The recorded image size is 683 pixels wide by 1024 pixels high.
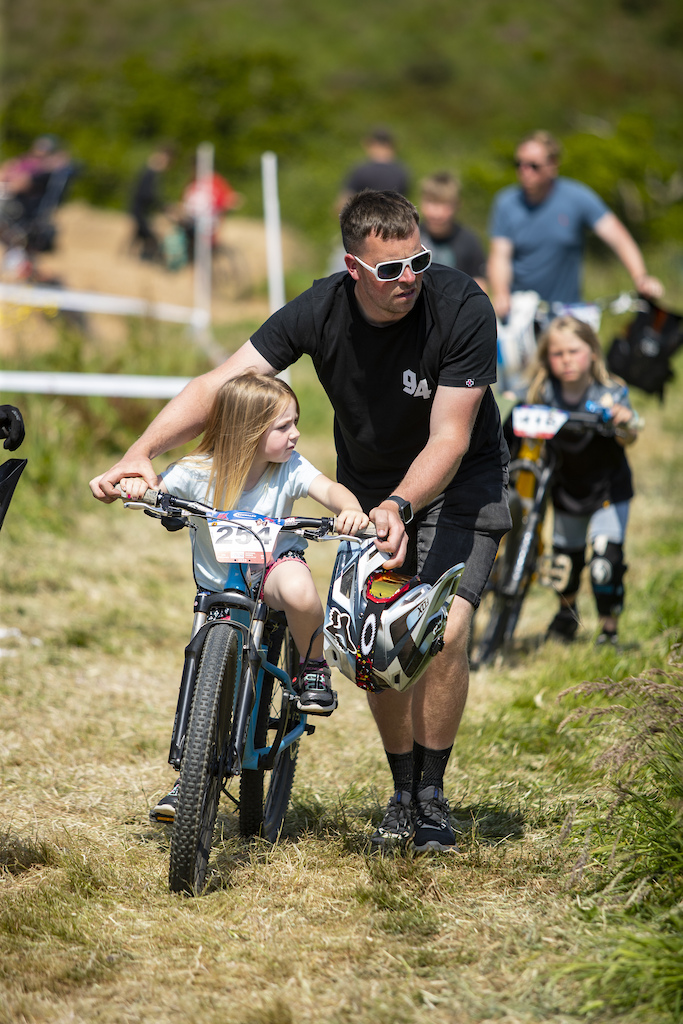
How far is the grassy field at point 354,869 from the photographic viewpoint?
2.70 metres

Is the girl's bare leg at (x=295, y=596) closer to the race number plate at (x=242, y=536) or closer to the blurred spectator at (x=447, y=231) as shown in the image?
the race number plate at (x=242, y=536)

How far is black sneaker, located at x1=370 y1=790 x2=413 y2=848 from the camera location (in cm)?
348

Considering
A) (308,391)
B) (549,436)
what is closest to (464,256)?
(549,436)

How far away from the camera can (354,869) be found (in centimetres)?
343

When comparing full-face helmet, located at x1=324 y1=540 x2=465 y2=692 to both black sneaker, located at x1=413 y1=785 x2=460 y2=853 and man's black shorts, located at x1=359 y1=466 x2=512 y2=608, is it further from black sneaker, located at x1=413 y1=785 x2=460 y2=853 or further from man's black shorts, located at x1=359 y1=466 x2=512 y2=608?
black sneaker, located at x1=413 y1=785 x2=460 y2=853

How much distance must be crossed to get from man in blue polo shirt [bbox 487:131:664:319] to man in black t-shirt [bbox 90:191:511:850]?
142 inches

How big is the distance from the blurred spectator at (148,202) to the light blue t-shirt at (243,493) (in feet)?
57.6

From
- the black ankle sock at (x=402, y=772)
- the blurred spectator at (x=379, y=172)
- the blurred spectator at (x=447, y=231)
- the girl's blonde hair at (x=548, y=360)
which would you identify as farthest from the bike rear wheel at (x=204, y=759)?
the blurred spectator at (x=379, y=172)

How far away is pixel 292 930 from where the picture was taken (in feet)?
9.99

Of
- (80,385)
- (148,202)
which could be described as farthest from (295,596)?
(148,202)

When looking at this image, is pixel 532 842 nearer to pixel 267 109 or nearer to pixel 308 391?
pixel 308 391

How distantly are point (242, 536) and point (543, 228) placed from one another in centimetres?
472

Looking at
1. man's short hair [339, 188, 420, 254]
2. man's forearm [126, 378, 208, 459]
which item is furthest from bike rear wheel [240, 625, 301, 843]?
man's short hair [339, 188, 420, 254]

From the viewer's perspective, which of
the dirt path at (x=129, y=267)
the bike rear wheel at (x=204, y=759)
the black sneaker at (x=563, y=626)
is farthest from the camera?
the dirt path at (x=129, y=267)
